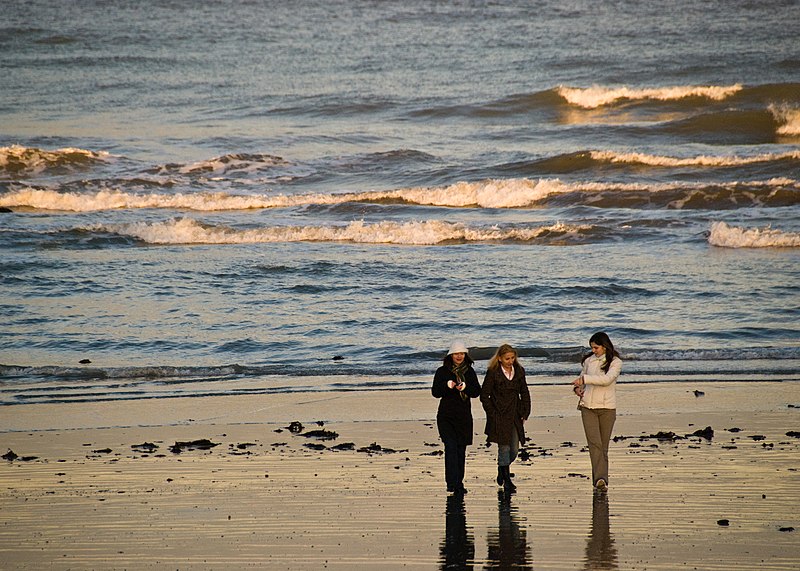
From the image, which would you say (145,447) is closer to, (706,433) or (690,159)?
(706,433)

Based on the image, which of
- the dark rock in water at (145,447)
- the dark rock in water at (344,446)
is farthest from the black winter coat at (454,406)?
the dark rock in water at (145,447)

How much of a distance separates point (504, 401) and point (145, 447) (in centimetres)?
328

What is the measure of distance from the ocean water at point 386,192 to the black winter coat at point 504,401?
4532 mm

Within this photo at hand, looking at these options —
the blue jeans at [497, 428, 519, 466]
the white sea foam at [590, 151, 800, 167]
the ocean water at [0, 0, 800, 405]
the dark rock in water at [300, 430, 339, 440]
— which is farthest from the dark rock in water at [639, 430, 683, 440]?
the white sea foam at [590, 151, 800, 167]

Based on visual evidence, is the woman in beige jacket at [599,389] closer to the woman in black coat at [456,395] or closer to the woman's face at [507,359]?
the woman's face at [507,359]

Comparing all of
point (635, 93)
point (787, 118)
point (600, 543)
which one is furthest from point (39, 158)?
point (600, 543)

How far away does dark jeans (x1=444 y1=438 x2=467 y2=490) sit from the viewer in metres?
8.81

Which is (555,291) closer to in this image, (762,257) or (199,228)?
(762,257)

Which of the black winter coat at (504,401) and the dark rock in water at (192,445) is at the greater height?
the black winter coat at (504,401)

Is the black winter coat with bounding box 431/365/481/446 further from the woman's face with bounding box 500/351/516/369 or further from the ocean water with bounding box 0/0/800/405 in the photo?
the ocean water with bounding box 0/0/800/405

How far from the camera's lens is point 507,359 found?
363 inches

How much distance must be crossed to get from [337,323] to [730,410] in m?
7.46

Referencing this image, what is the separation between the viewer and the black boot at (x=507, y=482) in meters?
8.67

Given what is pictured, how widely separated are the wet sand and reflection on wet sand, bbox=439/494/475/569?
0.02 m
